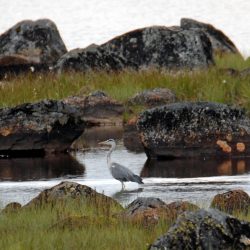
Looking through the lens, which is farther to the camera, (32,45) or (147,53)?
(32,45)

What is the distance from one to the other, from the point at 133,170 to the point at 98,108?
20.0 ft

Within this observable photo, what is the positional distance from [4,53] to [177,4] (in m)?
53.0

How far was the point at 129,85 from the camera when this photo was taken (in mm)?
24125

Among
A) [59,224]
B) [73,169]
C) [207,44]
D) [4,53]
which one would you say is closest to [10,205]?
[59,224]

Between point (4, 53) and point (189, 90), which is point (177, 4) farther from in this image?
point (189, 90)

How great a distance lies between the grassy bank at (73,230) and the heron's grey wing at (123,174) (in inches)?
115

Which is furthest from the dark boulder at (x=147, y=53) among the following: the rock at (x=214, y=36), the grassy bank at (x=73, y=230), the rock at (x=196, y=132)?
the grassy bank at (x=73, y=230)

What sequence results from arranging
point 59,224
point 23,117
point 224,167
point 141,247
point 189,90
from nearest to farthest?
point 141,247 < point 59,224 < point 224,167 < point 23,117 < point 189,90

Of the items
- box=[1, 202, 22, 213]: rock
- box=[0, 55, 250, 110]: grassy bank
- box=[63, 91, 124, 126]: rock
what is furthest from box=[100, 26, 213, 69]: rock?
box=[1, 202, 22, 213]: rock

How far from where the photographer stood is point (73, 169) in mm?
17266

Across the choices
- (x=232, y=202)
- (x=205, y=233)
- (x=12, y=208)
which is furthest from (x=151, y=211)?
(x=205, y=233)

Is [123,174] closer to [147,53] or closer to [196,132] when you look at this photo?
[196,132]

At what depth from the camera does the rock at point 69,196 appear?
40.5 ft

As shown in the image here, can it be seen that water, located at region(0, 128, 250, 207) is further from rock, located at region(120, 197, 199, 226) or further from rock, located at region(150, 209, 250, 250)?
rock, located at region(150, 209, 250, 250)
